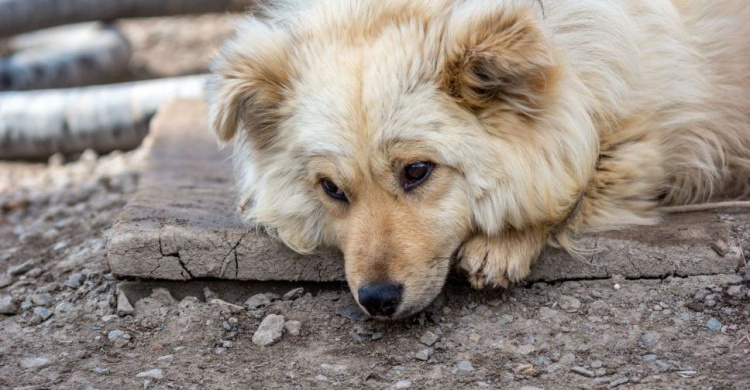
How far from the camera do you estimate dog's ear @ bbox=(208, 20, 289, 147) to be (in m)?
3.65

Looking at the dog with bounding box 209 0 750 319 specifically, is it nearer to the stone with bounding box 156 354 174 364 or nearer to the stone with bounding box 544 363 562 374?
the stone with bounding box 544 363 562 374

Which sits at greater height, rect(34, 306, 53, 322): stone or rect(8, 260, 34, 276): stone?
rect(34, 306, 53, 322): stone

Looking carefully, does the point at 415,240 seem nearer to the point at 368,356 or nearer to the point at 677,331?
the point at 368,356

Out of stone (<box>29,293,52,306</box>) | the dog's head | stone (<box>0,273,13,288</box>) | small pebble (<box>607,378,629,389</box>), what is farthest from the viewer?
stone (<box>0,273,13,288</box>)

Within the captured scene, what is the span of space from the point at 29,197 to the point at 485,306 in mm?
4050

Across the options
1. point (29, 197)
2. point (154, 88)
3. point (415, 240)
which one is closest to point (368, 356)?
point (415, 240)

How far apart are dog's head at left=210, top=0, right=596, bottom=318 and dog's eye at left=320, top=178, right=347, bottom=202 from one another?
19mm

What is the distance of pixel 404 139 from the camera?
11.0 feet

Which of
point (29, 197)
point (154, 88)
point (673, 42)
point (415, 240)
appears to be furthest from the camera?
point (154, 88)

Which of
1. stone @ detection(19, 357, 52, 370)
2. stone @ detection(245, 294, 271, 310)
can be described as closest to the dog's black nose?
stone @ detection(245, 294, 271, 310)

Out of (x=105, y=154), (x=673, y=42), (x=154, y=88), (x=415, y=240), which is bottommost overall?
(x=105, y=154)

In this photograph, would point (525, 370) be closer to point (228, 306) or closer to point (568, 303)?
point (568, 303)

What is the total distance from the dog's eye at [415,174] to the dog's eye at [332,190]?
0.95 ft

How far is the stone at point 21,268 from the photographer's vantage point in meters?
4.45
